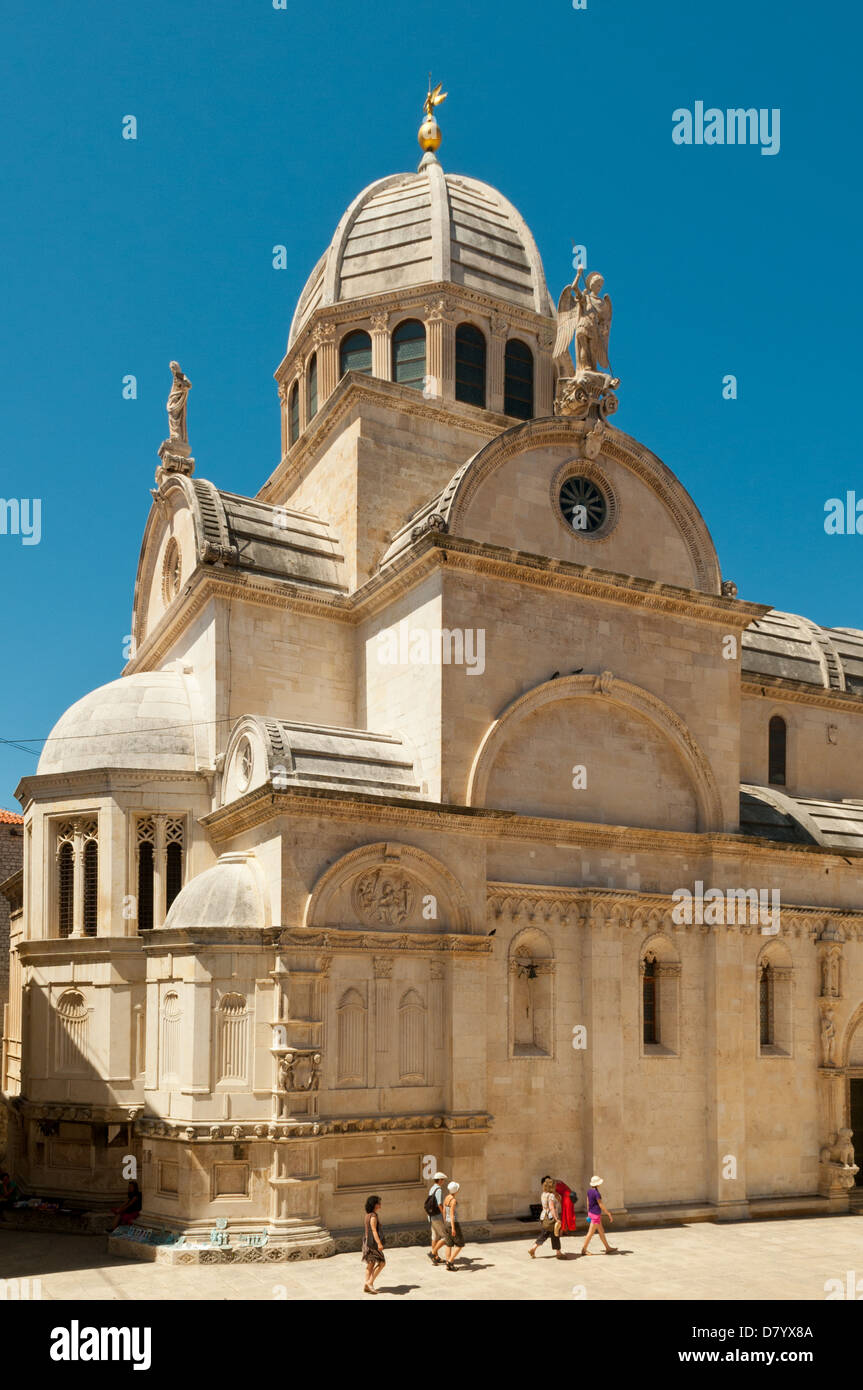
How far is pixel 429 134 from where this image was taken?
122ft

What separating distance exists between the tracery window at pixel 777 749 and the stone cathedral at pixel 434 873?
691 millimetres

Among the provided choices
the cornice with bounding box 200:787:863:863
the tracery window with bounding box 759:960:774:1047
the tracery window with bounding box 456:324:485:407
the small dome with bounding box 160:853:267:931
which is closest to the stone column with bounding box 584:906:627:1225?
the cornice with bounding box 200:787:863:863

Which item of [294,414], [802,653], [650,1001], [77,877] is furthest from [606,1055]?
[294,414]

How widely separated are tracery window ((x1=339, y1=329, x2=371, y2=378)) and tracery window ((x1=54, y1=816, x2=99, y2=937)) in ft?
47.5

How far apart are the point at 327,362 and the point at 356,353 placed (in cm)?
81

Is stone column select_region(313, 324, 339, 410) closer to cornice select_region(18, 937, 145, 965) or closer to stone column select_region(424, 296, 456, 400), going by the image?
stone column select_region(424, 296, 456, 400)

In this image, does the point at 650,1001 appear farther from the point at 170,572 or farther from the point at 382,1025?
the point at 170,572

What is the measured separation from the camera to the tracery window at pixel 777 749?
31.7m

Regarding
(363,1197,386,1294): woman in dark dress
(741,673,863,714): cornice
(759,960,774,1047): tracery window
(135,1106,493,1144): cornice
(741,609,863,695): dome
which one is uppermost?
(741,609,863,695): dome

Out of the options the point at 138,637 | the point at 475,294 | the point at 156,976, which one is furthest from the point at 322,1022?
the point at 475,294

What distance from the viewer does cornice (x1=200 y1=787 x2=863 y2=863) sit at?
21.5 metres

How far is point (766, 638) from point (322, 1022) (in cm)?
1745

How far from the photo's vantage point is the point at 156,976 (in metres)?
21.6

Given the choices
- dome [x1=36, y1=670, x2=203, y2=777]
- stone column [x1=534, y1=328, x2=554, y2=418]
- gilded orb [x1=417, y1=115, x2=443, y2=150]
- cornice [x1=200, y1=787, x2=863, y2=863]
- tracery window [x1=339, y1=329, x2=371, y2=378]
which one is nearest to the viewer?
cornice [x1=200, y1=787, x2=863, y2=863]
